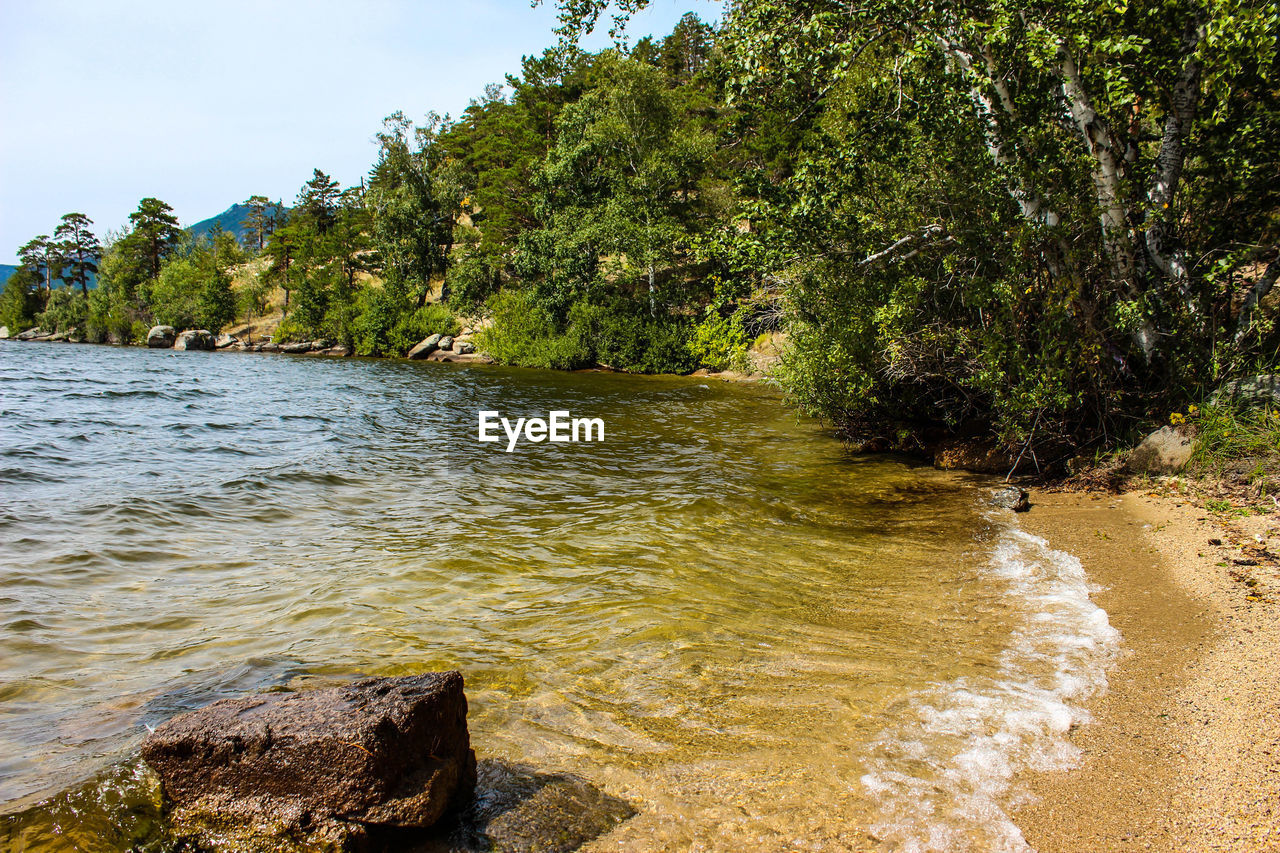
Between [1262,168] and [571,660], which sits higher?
[1262,168]

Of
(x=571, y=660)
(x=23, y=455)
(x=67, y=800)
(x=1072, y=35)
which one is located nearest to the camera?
(x=67, y=800)

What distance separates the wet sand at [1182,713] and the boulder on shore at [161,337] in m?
78.8

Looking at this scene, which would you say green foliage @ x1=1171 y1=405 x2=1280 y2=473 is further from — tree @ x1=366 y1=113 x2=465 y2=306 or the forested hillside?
tree @ x1=366 y1=113 x2=465 y2=306

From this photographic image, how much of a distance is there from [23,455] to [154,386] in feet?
52.7

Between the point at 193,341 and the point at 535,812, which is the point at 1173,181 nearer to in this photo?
the point at 535,812

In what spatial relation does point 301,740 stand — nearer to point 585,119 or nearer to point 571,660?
point 571,660

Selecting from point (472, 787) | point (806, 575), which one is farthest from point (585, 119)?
point (472, 787)

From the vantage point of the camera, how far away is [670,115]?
40750 mm

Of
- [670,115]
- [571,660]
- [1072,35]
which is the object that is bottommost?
[571,660]

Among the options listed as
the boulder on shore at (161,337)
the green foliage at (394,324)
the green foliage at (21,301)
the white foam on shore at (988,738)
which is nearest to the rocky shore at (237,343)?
the boulder on shore at (161,337)

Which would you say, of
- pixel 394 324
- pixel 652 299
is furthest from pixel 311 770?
pixel 394 324

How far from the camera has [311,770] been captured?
2832 millimetres

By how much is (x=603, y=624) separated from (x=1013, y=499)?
21.5ft

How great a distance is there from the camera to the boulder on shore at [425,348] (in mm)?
52469
